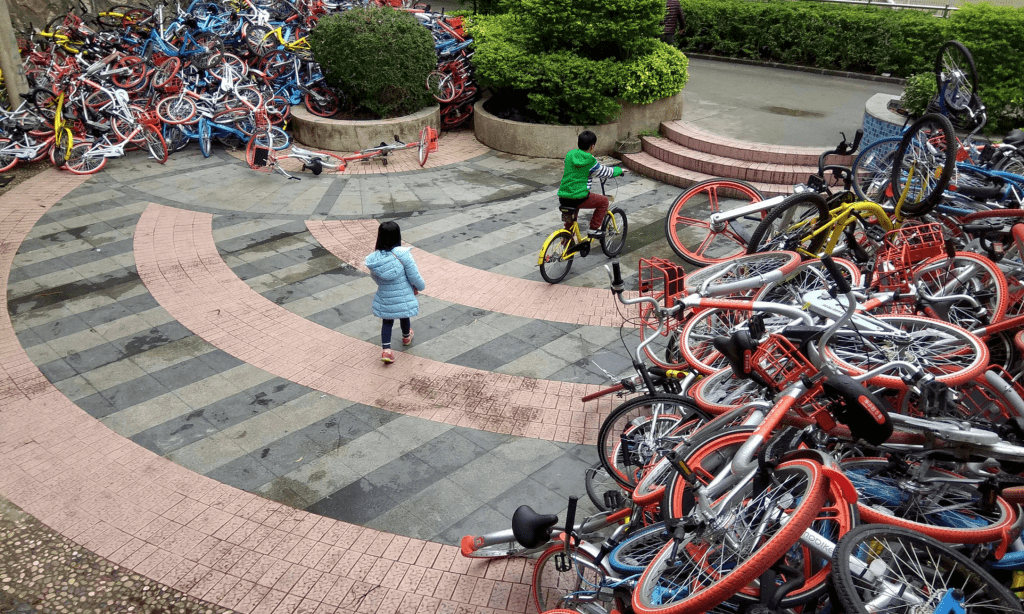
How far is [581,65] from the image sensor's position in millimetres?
11891

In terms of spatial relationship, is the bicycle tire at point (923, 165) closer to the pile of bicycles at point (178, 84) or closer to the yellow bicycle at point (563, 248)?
the yellow bicycle at point (563, 248)

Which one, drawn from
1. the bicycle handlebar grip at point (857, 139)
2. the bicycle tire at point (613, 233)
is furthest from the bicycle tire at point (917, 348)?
the bicycle handlebar grip at point (857, 139)

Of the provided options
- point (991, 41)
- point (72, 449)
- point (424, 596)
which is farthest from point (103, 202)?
point (991, 41)

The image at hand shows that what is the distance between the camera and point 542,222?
33.2ft

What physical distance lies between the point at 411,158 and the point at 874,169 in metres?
7.48

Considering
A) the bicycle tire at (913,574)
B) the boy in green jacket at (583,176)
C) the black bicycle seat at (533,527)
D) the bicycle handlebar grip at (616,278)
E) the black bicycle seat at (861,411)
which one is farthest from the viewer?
the boy in green jacket at (583,176)

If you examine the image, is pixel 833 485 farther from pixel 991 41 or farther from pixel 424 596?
pixel 991 41

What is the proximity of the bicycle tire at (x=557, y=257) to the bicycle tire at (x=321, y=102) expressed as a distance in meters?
7.09

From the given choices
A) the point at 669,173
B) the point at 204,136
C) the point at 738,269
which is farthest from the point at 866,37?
the point at 204,136

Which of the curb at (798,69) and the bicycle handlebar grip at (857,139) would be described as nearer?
the bicycle handlebar grip at (857,139)

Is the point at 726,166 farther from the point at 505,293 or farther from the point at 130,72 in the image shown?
the point at 130,72

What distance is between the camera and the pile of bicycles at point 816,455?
295cm

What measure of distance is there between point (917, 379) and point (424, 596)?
3.18 meters

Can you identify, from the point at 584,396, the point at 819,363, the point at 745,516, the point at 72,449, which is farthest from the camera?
the point at 584,396
